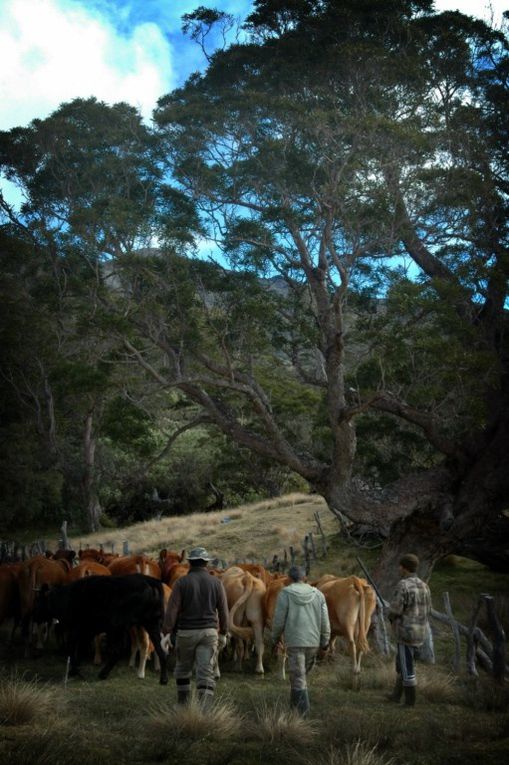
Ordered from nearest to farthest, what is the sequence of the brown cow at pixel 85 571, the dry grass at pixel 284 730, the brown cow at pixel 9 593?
the dry grass at pixel 284 730
the brown cow at pixel 9 593
the brown cow at pixel 85 571

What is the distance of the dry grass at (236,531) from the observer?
27.6 meters

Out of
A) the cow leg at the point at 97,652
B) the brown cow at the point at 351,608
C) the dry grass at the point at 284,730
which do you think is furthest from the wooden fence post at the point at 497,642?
the cow leg at the point at 97,652

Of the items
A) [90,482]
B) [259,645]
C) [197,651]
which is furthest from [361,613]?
[90,482]

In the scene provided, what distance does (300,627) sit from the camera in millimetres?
8711

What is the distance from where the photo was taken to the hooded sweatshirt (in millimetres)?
8703

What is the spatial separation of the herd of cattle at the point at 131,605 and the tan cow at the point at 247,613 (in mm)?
15

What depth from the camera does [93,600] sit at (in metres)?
11.2

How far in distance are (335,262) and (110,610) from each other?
39.1ft

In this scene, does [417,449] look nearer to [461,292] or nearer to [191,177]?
[461,292]

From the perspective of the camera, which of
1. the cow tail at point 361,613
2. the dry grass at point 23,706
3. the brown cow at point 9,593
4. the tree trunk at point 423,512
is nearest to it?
the dry grass at point 23,706

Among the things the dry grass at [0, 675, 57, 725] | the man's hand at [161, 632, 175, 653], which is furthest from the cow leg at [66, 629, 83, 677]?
the dry grass at [0, 675, 57, 725]

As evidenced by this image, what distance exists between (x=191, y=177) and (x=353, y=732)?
57.5 feet

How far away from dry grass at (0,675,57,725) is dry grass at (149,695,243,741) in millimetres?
1089

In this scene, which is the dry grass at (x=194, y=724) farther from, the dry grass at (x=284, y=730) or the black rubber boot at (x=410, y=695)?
the black rubber boot at (x=410, y=695)
